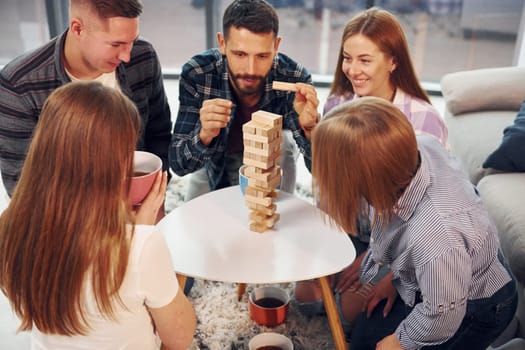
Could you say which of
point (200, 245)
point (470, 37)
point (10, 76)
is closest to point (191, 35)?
point (470, 37)

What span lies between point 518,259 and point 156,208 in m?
1.00

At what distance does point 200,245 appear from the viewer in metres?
1.34

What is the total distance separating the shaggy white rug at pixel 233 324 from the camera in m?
1.57

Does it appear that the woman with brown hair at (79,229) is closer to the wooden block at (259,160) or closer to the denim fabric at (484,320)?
the wooden block at (259,160)

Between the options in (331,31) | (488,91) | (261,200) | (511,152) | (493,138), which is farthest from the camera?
(331,31)

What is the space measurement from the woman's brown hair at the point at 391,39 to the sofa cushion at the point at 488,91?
66 cm

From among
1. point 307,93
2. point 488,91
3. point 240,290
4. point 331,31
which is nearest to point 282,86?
→ point 307,93

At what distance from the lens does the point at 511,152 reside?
5.96 feet

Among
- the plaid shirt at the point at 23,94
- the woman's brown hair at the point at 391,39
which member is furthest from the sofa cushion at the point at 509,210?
the plaid shirt at the point at 23,94

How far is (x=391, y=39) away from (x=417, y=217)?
2.28ft

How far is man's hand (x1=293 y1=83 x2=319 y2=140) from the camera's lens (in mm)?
1455

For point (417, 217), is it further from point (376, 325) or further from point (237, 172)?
point (237, 172)

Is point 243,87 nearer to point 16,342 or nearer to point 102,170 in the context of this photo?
point 102,170

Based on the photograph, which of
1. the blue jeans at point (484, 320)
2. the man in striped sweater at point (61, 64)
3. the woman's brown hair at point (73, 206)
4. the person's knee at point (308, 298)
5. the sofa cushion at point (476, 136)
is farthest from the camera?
the sofa cushion at point (476, 136)
